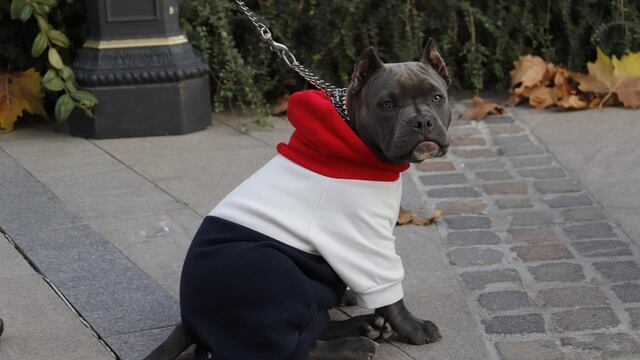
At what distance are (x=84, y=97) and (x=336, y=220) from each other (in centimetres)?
333

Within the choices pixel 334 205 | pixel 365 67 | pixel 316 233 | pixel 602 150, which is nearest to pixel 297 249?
pixel 316 233

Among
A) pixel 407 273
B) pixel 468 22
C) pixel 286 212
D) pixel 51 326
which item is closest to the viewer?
pixel 286 212

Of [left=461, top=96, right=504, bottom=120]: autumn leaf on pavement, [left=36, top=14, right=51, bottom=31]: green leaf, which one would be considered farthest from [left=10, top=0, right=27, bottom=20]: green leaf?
[left=461, top=96, right=504, bottom=120]: autumn leaf on pavement

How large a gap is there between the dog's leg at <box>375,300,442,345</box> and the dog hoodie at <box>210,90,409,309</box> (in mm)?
75

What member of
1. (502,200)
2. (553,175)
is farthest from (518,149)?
(502,200)

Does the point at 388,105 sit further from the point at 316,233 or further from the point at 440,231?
the point at 440,231

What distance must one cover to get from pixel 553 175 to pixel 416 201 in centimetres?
90

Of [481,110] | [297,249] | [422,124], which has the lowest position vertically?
[481,110]

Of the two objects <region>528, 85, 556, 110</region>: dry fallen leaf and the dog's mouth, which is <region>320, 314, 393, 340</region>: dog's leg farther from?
<region>528, 85, 556, 110</region>: dry fallen leaf

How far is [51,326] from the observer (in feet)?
12.6

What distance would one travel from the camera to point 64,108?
625 centimetres

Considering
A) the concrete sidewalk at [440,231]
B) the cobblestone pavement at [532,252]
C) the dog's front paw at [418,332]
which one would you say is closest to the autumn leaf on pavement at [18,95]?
the concrete sidewalk at [440,231]

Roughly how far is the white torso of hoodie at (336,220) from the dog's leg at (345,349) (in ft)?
0.46

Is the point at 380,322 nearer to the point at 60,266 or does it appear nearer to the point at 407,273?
the point at 407,273
